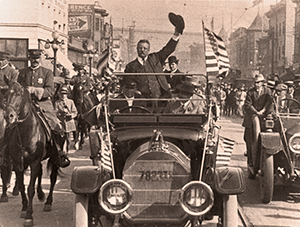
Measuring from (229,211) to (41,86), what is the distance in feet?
13.6

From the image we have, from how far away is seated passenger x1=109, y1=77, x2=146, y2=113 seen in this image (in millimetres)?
7145

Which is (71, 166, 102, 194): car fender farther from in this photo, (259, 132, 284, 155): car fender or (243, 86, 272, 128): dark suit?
(243, 86, 272, 128): dark suit

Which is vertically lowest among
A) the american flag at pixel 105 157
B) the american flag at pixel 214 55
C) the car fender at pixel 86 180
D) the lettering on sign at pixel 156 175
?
the car fender at pixel 86 180

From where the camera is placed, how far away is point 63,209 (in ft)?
25.4

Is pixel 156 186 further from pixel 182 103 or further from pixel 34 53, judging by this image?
pixel 34 53

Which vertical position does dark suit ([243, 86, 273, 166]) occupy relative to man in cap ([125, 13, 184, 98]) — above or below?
below

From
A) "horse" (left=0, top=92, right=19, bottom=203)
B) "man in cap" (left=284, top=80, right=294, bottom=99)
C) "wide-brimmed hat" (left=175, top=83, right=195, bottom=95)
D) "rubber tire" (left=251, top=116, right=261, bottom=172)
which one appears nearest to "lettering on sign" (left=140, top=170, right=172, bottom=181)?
"wide-brimmed hat" (left=175, top=83, right=195, bottom=95)

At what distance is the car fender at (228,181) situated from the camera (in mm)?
5418

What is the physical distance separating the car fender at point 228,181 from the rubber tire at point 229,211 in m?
0.11

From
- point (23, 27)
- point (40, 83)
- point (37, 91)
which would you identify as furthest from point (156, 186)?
point (23, 27)

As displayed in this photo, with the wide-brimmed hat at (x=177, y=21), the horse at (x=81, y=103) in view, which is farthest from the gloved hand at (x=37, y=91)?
the horse at (x=81, y=103)

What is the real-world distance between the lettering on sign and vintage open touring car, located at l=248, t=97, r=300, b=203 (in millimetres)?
3066

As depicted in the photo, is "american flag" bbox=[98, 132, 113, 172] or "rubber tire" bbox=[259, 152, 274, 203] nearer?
"american flag" bbox=[98, 132, 113, 172]

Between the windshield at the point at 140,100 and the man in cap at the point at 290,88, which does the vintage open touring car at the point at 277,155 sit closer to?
the windshield at the point at 140,100
